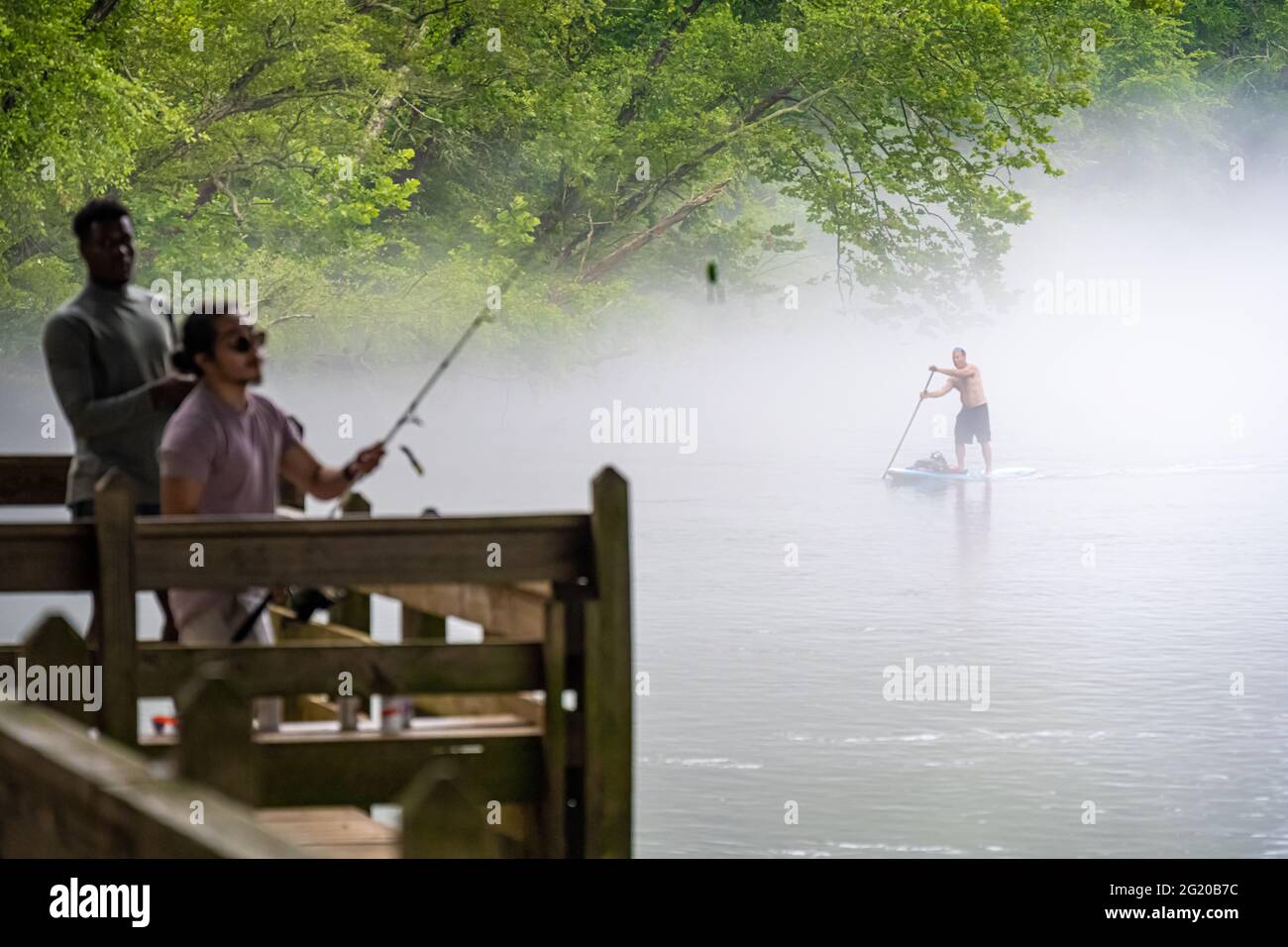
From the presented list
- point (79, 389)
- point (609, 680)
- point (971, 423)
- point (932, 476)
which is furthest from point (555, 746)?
point (971, 423)

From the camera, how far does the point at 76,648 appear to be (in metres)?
5.59

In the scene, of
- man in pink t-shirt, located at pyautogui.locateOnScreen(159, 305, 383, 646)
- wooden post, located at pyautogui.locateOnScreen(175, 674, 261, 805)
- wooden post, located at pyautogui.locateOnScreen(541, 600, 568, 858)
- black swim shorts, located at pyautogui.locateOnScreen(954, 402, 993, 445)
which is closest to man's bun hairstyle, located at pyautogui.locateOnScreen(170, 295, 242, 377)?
man in pink t-shirt, located at pyautogui.locateOnScreen(159, 305, 383, 646)

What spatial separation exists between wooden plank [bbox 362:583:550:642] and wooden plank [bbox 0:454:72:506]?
1349mm

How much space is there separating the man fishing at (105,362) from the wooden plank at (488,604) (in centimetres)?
72

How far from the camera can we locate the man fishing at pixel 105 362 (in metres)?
6.34

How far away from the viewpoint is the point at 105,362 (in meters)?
6.43

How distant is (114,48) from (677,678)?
14150 mm

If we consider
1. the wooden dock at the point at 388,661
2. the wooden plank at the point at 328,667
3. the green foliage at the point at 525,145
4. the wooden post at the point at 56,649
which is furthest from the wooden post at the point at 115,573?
the green foliage at the point at 525,145

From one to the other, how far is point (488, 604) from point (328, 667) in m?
0.76

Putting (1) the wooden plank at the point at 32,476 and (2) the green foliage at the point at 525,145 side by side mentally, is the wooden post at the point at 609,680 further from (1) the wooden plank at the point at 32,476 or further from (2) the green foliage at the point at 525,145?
(2) the green foliage at the point at 525,145

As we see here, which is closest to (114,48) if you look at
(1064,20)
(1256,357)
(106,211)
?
(1064,20)

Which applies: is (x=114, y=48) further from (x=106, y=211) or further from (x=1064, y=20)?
(x=106, y=211)

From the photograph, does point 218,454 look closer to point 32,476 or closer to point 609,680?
point 609,680

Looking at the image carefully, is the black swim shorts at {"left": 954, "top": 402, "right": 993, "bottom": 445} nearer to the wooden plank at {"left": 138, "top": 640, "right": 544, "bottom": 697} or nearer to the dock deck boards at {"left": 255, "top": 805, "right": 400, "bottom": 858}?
the dock deck boards at {"left": 255, "top": 805, "right": 400, "bottom": 858}
